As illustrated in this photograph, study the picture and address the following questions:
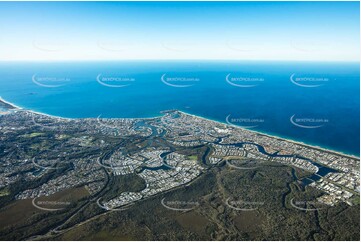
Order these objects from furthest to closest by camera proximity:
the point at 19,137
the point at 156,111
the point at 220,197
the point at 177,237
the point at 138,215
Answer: the point at 156,111, the point at 19,137, the point at 220,197, the point at 138,215, the point at 177,237

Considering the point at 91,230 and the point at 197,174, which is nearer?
the point at 91,230

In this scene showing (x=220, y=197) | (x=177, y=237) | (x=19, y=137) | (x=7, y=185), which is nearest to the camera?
(x=177, y=237)

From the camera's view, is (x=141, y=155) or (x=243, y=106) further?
(x=243, y=106)

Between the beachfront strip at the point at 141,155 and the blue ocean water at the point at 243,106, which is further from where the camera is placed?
the blue ocean water at the point at 243,106

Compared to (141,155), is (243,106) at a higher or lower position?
higher

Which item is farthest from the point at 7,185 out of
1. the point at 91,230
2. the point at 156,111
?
the point at 156,111

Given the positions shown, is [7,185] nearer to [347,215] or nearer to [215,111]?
[347,215]

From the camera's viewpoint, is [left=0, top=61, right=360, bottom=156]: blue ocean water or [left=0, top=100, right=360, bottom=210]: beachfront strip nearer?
[left=0, top=100, right=360, bottom=210]: beachfront strip
